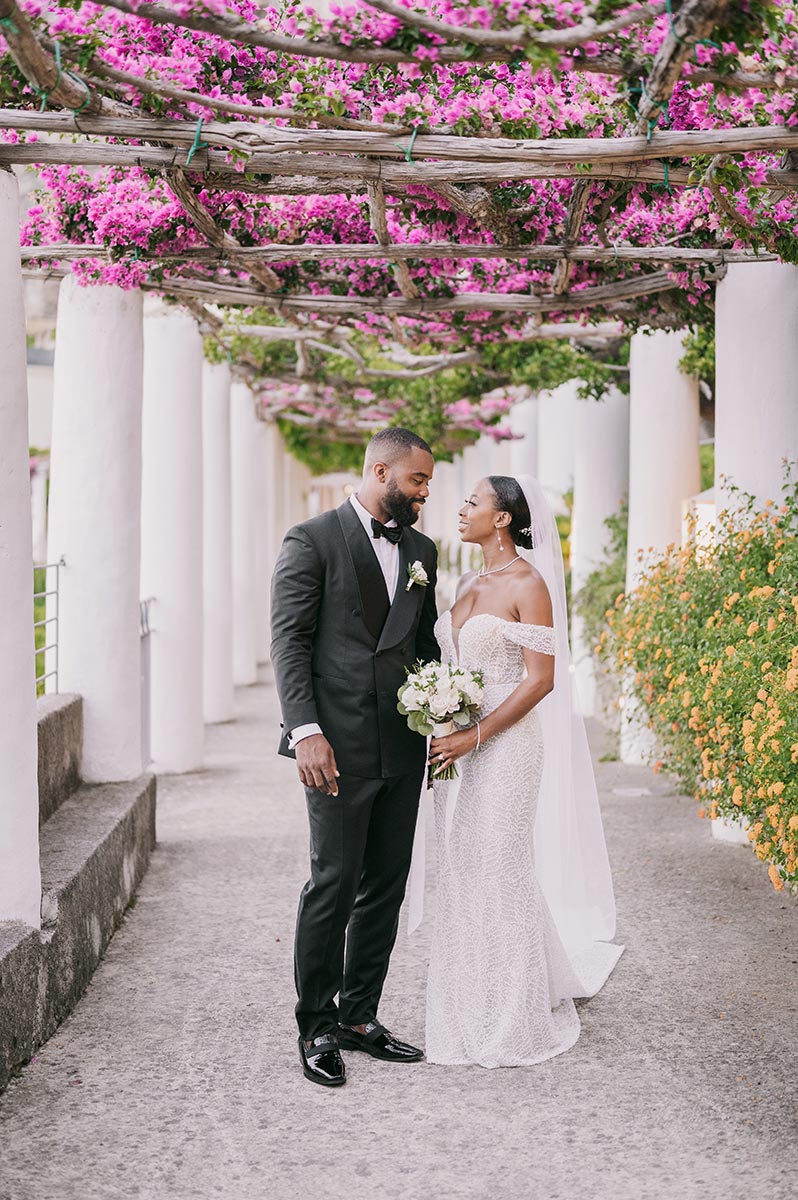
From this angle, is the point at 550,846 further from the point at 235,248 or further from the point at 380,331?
the point at 380,331

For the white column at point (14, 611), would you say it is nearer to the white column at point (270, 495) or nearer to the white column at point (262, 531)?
the white column at point (262, 531)

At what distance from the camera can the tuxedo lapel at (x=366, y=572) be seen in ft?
15.5

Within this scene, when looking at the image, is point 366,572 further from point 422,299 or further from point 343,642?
point 422,299

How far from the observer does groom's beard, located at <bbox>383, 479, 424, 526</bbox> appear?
4.76 metres

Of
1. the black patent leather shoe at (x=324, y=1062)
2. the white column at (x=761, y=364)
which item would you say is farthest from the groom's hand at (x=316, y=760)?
the white column at (x=761, y=364)

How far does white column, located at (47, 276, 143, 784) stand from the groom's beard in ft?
11.0

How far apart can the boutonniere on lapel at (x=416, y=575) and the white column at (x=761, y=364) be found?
3.83 meters

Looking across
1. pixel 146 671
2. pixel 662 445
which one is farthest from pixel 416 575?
pixel 662 445

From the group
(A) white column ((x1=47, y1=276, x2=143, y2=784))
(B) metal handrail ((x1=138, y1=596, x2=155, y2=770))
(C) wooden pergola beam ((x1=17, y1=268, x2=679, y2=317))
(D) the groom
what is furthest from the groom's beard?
(B) metal handrail ((x1=138, y1=596, x2=155, y2=770))

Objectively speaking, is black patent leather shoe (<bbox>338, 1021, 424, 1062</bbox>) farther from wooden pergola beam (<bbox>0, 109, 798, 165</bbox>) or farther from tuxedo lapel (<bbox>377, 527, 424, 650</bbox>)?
wooden pergola beam (<bbox>0, 109, 798, 165</bbox>)

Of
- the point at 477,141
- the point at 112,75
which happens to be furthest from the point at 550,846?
the point at 112,75

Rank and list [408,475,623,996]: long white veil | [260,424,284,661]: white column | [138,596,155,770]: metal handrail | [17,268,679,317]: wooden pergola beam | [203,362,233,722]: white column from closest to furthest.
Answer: [408,475,623,996]: long white veil, [17,268,679,317]: wooden pergola beam, [138,596,155,770]: metal handrail, [203,362,233,722]: white column, [260,424,284,661]: white column

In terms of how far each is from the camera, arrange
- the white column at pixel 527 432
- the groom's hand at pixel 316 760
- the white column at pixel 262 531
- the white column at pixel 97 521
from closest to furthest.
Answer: the groom's hand at pixel 316 760
the white column at pixel 97 521
the white column at pixel 262 531
the white column at pixel 527 432

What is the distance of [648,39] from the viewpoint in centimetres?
400
